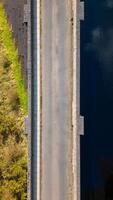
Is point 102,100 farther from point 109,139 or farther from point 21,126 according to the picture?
point 21,126

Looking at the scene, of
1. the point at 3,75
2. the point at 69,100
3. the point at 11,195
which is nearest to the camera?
the point at 69,100

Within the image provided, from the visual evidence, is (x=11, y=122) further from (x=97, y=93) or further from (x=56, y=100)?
(x=97, y=93)

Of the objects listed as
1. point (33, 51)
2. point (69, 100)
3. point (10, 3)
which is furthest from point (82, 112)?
point (10, 3)

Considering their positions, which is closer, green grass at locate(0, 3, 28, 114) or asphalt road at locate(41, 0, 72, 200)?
asphalt road at locate(41, 0, 72, 200)

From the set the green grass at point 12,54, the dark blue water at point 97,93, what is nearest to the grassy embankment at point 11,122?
the green grass at point 12,54

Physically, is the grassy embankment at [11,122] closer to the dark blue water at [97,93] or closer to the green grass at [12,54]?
the green grass at [12,54]

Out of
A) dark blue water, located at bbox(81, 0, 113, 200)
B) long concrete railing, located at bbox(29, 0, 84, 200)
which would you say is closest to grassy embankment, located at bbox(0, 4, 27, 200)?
long concrete railing, located at bbox(29, 0, 84, 200)

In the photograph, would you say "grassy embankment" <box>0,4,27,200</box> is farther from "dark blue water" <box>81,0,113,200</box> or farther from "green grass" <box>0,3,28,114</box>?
"dark blue water" <box>81,0,113,200</box>
